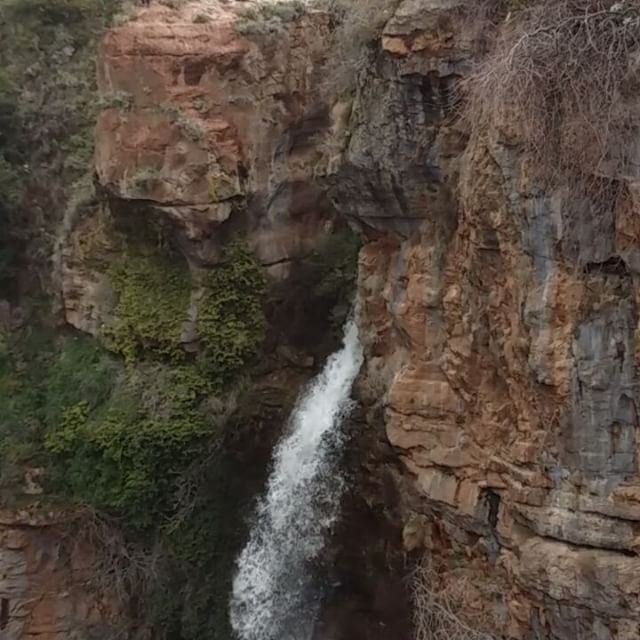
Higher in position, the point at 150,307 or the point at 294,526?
the point at 150,307

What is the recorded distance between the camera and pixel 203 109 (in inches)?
459

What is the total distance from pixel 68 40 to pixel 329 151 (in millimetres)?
5934

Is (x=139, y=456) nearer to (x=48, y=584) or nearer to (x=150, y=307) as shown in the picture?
(x=150, y=307)

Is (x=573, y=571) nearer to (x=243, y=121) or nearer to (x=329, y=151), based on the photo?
(x=329, y=151)

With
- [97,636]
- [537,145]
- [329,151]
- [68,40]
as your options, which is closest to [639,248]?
[537,145]

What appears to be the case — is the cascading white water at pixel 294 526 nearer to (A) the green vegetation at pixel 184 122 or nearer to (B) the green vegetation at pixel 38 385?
(B) the green vegetation at pixel 38 385

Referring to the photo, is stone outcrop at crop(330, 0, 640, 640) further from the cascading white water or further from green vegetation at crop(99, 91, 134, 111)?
green vegetation at crop(99, 91, 134, 111)

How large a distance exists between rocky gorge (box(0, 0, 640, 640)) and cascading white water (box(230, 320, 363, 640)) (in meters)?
0.24

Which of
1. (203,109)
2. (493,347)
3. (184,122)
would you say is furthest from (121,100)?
(493,347)

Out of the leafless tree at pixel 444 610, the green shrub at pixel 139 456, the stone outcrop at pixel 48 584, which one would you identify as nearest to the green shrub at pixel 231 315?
the green shrub at pixel 139 456

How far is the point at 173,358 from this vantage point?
12164 mm

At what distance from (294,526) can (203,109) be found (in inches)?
200

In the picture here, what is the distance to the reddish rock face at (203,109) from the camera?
37.9ft

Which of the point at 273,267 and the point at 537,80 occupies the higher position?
the point at 537,80
